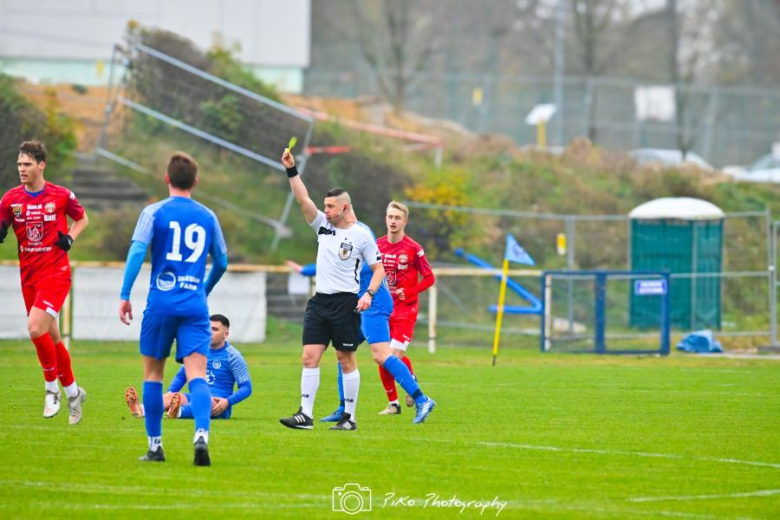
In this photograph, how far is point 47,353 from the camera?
37.6 ft

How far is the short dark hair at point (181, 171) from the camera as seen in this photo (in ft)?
28.8

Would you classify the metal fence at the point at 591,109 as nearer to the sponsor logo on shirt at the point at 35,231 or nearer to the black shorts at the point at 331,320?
the sponsor logo on shirt at the point at 35,231

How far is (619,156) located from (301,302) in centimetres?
1433

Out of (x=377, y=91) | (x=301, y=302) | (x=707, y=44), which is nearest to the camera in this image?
(x=301, y=302)

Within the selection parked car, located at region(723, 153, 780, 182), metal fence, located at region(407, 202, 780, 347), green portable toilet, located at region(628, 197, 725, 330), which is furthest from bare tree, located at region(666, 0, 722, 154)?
green portable toilet, located at region(628, 197, 725, 330)

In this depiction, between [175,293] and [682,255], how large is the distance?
19685mm

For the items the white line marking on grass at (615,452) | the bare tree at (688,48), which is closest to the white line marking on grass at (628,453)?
the white line marking on grass at (615,452)

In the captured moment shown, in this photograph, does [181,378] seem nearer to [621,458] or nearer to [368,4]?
[621,458]

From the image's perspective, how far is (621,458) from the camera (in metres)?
9.50

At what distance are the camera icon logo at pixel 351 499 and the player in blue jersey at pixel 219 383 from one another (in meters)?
3.60

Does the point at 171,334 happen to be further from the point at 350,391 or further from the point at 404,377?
the point at 404,377

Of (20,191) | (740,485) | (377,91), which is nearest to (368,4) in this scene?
(377,91)

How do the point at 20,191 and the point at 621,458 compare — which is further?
the point at 20,191

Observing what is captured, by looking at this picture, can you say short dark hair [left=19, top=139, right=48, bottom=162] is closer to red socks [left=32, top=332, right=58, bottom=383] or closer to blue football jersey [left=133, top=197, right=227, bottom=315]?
red socks [left=32, top=332, right=58, bottom=383]
